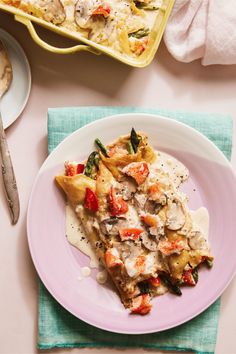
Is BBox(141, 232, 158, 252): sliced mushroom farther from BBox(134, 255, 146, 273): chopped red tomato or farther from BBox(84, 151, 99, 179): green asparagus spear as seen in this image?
BBox(84, 151, 99, 179): green asparagus spear

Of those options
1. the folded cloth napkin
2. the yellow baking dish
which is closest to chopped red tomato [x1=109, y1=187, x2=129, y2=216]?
the yellow baking dish

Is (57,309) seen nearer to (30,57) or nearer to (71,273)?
(71,273)

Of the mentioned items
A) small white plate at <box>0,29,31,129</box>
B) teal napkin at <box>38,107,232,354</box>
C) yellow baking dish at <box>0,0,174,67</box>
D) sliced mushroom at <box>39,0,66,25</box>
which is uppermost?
sliced mushroom at <box>39,0,66,25</box>

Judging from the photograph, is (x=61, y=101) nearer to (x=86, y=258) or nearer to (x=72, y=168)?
(x=72, y=168)

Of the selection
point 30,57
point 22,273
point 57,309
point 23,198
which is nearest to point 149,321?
point 57,309

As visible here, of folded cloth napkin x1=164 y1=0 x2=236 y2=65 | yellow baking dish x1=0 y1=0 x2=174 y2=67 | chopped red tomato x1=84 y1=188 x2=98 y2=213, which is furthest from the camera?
folded cloth napkin x1=164 y1=0 x2=236 y2=65

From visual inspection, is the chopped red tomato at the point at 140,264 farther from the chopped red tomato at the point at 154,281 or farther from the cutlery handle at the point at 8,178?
the cutlery handle at the point at 8,178

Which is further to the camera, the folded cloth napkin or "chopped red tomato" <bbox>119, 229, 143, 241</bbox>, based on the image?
the folded cloth napkin
